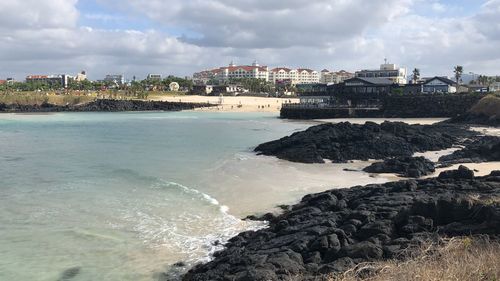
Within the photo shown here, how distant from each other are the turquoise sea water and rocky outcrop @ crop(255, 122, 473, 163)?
6.96ft

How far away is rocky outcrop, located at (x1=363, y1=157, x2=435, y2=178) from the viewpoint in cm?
2412

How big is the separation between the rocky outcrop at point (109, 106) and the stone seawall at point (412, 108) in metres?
44.4

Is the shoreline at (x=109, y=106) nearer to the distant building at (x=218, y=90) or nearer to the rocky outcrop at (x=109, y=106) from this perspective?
the rocky outcrop at (x=109, y=106)

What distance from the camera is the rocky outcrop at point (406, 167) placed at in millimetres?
24125

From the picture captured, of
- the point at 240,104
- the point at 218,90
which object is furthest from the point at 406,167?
the point at 218,90

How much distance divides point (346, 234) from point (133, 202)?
10063mm

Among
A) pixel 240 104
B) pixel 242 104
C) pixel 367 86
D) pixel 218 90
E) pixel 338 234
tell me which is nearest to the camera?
pixel 338 234

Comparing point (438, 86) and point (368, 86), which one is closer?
point (438, 86)

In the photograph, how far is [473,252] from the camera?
8.44 meters

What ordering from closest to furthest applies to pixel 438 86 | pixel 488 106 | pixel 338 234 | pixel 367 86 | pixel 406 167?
pixel 338 234
pixel 406 167
pixel 488 106
pixel 438 86
pixel 367 86

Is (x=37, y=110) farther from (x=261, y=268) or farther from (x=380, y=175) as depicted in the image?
(x=261, y=268)

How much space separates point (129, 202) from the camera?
19.4 metres

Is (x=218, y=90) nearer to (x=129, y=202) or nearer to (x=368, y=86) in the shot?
(x=368, y=86)

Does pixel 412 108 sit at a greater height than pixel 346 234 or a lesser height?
greater
